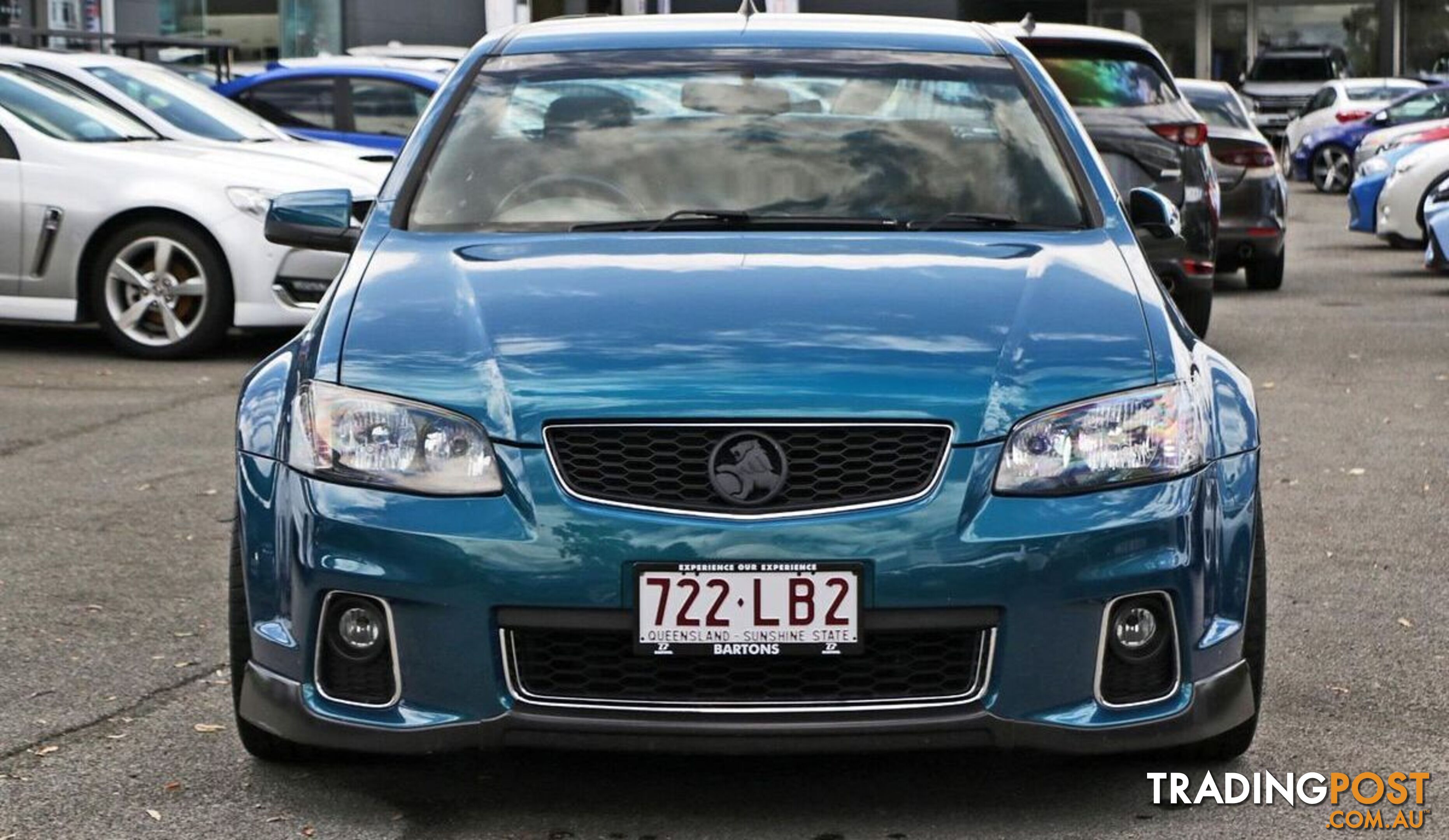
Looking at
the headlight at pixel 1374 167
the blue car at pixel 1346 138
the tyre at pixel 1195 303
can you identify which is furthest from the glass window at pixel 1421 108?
the tyre at pixel 1195 303

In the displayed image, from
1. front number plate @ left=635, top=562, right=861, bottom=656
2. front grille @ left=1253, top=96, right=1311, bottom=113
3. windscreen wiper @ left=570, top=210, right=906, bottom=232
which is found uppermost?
windscreen wiper @ left=570, top=210, right=906, bottom=232

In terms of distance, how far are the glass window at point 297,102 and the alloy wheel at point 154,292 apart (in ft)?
17.7

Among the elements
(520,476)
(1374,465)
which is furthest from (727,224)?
(1374,465)

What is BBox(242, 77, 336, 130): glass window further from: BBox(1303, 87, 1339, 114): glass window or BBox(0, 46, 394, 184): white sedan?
BBox(1303, 87, 1339, 114): glass window

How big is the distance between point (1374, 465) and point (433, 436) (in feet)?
17.0

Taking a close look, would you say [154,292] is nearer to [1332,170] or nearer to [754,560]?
[754,560]

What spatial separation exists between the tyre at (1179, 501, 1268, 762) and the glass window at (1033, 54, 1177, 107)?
7.68 metres

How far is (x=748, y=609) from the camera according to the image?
3.93m

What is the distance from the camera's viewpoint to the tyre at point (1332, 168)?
29359 millimetres

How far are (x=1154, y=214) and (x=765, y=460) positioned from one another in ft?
6.87

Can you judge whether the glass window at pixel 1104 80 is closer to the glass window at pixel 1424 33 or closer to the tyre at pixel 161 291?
the tyre at pixel 161 291

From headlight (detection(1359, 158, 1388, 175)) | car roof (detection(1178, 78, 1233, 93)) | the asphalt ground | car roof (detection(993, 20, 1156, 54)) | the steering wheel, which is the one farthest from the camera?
headlight (detection(1359, 158, 1388, 175))

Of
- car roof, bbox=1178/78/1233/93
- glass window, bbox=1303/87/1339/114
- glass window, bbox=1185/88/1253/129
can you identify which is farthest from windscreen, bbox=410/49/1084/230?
glass window, bbox=1303/87/1339/114

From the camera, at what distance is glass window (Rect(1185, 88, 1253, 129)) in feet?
53.0
